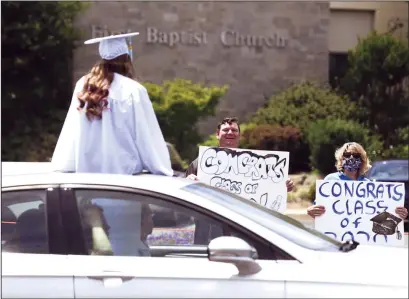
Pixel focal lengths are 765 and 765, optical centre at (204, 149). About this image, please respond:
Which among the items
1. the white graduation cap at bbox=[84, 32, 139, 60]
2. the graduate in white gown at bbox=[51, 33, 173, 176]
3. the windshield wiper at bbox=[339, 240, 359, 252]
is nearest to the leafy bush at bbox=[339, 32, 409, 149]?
the white graduation cap at bbox=[84, 32, 139, 60]

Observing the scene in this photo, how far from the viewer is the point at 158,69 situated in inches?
907

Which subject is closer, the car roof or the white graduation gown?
the car roof

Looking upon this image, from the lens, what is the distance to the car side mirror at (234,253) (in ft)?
12.0

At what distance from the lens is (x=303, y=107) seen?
849 inches

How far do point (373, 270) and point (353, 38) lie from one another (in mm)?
21853

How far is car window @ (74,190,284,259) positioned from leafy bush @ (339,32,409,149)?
1801 centimetres

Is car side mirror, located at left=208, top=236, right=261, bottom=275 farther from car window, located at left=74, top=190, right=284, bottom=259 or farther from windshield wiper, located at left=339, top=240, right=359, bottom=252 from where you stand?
windshield wiper, located at left=339, top=240, right=359, bottom=252

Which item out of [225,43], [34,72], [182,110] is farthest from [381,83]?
[34,72]

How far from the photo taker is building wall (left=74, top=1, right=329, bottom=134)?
74.4 ft

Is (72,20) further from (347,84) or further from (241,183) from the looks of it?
(241,183)

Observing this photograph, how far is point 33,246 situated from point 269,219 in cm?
125

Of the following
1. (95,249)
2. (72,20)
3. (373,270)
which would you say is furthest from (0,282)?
(72,20)

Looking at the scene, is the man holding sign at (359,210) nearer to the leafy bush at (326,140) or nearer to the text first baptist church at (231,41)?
the leafy bush at (326,140)

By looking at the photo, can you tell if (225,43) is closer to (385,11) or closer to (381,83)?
(381,83)
